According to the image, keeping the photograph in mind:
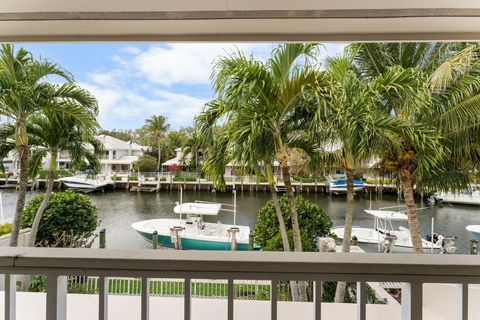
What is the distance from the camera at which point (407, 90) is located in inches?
119

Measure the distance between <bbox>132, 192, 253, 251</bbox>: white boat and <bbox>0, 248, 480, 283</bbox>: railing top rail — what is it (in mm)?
4300

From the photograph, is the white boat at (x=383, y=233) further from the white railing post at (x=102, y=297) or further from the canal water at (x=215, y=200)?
the white railing post at (x=102, y=297)

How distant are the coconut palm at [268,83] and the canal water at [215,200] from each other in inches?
73.5

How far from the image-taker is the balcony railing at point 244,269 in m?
0.61

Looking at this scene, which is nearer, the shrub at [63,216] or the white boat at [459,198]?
the white boat at [459,198]

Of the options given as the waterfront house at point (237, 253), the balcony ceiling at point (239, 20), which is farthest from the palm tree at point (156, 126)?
the balcony ceiling at point (239, 20)

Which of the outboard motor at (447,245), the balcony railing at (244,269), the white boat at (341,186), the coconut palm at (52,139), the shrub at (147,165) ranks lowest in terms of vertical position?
the outboard motor at (447,245)

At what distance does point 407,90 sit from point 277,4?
2709mm

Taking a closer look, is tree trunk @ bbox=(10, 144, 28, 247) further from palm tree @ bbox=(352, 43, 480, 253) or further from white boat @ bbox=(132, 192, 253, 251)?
palm tree @ bbox=(352, 43, 480, 253)

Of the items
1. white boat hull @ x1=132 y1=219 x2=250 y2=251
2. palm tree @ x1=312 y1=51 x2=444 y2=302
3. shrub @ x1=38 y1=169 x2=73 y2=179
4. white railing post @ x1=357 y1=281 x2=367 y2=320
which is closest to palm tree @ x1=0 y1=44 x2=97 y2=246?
shrub @ x1=38 y1=169 x2=73 y2=179

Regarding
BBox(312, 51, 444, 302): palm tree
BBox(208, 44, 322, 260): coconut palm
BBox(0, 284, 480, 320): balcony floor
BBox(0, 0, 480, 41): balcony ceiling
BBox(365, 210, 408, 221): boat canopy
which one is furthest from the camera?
BBox(365, 210, 408, 221): boat canopy

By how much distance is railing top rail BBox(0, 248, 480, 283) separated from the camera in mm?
611

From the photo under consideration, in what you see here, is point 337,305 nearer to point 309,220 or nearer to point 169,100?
point 309,220

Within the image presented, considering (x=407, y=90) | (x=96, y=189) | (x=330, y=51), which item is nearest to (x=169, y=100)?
(x=96, y=189)
